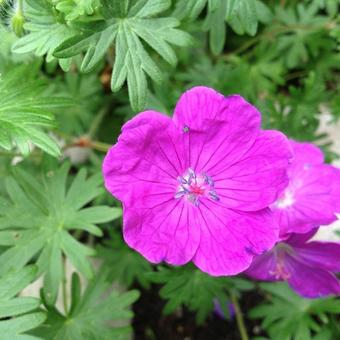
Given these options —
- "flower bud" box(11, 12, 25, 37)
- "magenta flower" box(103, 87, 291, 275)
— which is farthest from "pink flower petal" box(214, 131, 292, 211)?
"flower bud" box(11, 12, 25, 37)

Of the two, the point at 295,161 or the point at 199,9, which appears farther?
the point at 295,161

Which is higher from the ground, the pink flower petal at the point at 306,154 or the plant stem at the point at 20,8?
the plant stem at the point at 20,8

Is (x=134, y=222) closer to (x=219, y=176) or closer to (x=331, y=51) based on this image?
(x=219, y=176)

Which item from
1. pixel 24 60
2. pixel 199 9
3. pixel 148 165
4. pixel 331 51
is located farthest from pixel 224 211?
pixel 331 51

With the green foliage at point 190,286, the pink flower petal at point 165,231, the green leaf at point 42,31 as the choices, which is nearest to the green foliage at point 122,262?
the green foliage at point 190,286

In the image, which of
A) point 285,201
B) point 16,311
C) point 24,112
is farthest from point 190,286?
point 24,112

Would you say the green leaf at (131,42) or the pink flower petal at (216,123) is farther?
the green leaf at (131,42)

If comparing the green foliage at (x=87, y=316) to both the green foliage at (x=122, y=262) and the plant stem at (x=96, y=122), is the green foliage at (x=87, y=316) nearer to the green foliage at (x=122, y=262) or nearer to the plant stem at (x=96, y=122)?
the green foliage at (x=122, y=262)

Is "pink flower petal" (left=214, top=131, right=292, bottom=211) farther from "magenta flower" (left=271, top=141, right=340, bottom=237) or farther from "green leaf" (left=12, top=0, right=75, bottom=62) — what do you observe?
"green leaf" (left=12, top=0, right=75, bottom=62)
